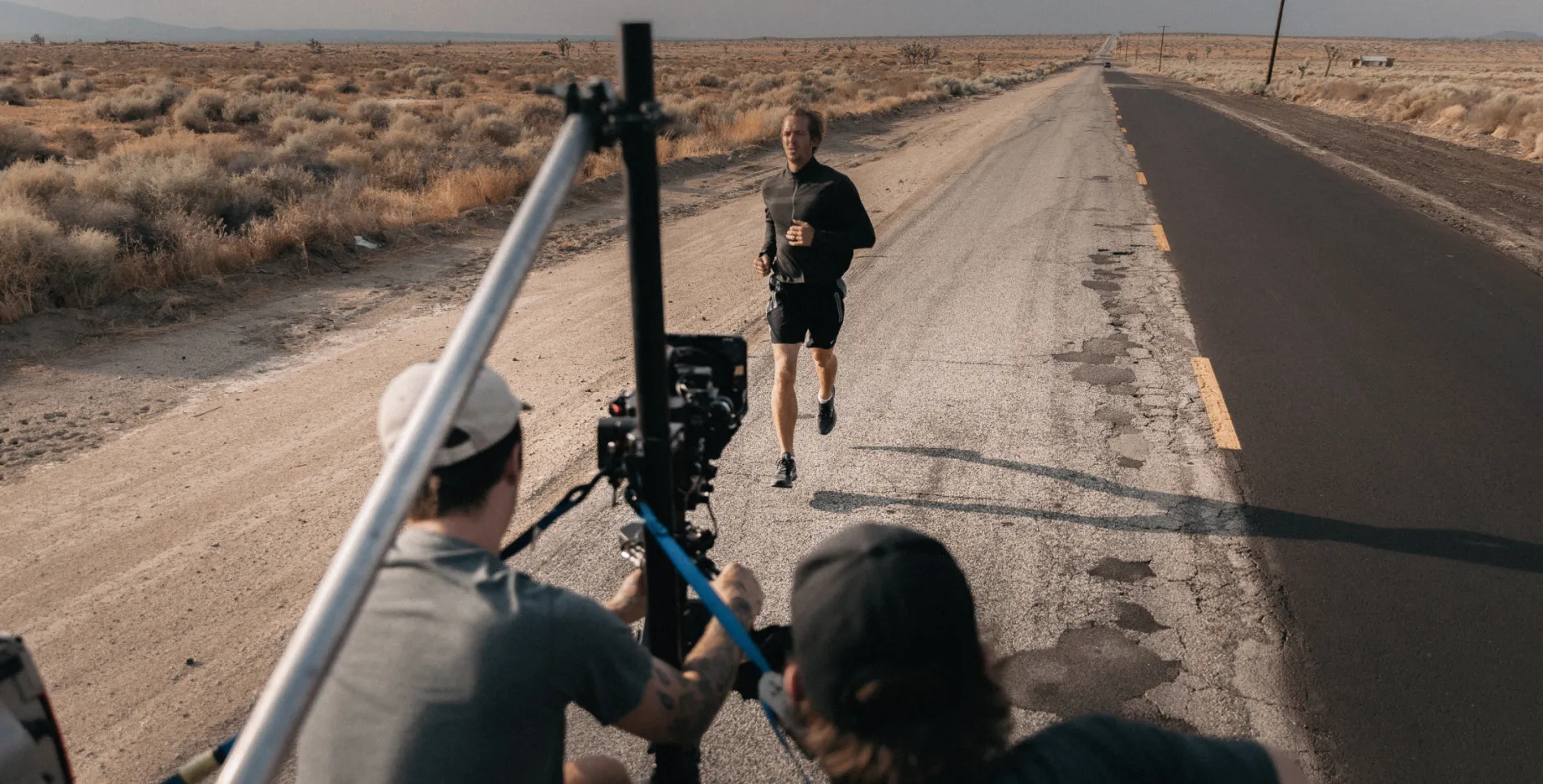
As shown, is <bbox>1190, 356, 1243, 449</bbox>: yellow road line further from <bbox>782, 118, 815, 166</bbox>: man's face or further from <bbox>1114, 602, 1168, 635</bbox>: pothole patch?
<bbox>782, 118, 815, 166</bbox>: man's face

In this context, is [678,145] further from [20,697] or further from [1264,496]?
[20,697]

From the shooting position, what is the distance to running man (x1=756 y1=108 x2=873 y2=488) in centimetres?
488

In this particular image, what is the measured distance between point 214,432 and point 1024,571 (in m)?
4.98

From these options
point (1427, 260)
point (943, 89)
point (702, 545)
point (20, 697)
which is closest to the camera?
point (20, 697)

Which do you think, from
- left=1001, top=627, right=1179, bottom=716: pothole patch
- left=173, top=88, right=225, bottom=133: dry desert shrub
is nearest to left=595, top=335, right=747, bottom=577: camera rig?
left=1001, top=627, right=1179, bottom=716: pothole patch

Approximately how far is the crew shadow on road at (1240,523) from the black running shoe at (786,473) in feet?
0.57

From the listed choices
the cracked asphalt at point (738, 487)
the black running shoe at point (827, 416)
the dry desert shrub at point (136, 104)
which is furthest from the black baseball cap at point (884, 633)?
the dry desert shrub at point (136, 104)

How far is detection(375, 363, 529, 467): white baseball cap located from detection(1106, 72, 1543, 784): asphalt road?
117 inches

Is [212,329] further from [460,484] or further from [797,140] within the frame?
[460,484]

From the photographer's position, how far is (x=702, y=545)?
1.83 meters

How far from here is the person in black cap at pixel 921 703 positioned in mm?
1269

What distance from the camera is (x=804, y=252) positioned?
4.93 meters

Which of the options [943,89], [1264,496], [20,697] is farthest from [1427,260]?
[943,89]

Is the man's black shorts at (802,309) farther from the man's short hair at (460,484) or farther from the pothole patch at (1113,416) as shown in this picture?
the man's short hair at (460,484)
